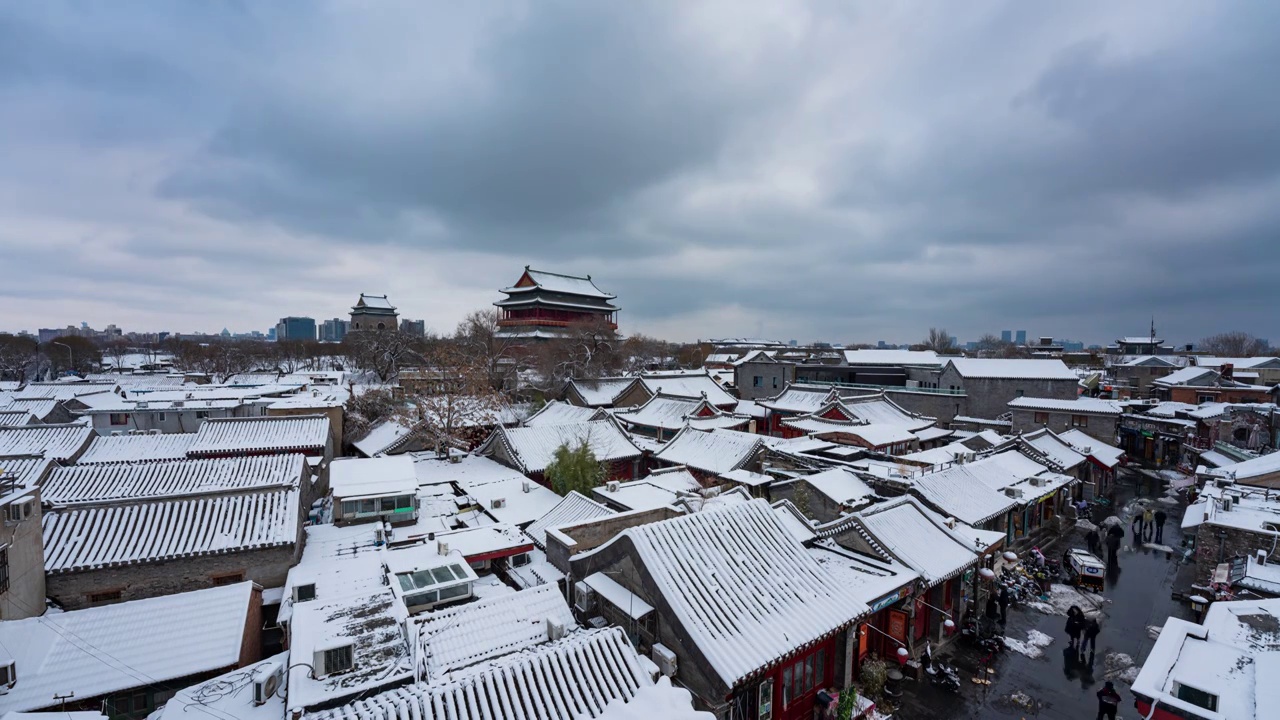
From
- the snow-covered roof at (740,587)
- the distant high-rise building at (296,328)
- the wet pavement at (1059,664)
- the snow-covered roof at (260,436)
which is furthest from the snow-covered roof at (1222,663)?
the distant high-rise building at (296,328)

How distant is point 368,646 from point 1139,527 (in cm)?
2633

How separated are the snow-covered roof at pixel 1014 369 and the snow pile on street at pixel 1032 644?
28.0m

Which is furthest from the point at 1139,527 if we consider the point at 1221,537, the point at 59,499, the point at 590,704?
the point at 59,499

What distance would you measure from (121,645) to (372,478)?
7090 mm

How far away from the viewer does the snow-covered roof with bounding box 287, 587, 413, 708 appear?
270 inches

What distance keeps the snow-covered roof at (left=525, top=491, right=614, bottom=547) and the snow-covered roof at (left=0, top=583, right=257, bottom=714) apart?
6112mm

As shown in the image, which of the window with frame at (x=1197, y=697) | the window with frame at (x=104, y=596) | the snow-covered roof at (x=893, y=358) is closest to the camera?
the window with frame at (x=1197, y=697)

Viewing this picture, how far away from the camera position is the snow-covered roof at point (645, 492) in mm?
15000

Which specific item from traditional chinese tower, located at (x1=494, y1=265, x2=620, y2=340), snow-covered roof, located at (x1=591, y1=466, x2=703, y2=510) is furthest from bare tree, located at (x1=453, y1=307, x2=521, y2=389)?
snow-covered roof, located at (x1=591, y1=466, x2=703, y2=510)

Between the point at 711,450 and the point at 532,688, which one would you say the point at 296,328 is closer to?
the point at 711,450

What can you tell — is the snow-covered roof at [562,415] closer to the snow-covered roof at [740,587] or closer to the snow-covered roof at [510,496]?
the snow-covered roof at [510,496]

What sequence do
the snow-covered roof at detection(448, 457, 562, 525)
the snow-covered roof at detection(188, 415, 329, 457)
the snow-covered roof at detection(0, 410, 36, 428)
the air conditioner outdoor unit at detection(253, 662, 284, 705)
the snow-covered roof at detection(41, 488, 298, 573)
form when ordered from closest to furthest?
1. the air conditioner outdoor unit at detection(253, 662, 284, 705)
2. the snow-covered roof at detection(41, 488, 298, 573)
3. the snow-covered roof at detection(448, 457, 562, 525)
4. the snow-covered roof at detection(188, 415, 329, 457)
5. the snow-covered roof at detection(0, 410, 36, 428)

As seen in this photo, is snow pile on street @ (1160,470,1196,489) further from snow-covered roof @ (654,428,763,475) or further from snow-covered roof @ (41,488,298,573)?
snow-covered roof @ (41,488,298,573)

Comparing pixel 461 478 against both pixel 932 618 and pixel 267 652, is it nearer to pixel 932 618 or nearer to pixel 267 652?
pixel 267 652
